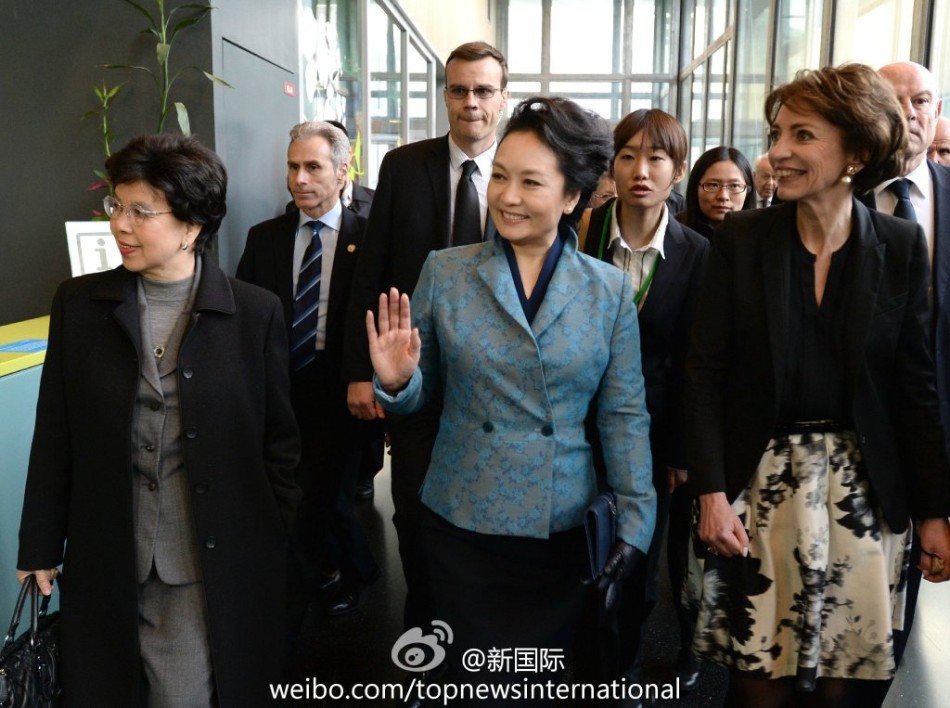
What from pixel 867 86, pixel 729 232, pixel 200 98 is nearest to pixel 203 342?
pixel 729 232

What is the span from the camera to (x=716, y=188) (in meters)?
3.73

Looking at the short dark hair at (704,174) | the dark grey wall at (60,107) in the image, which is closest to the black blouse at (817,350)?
the short dark hair at (704,174)

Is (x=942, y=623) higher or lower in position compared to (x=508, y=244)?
lower

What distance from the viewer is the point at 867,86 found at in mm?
1844

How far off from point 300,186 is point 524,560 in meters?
1.86

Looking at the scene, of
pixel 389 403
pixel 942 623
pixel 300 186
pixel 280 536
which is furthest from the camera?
pixel 942 623

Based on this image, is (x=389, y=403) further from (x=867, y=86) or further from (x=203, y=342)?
(x=867, y=86)

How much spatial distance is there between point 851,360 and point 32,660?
183 cm

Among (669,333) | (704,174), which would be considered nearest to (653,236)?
(669,333)

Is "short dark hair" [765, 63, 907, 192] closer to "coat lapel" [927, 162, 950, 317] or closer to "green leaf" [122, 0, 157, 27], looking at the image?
"coat lapel" [927, 162, 950, 317]

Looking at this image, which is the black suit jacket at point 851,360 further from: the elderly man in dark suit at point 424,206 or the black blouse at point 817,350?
the elderly man in dark suit at point 424,206

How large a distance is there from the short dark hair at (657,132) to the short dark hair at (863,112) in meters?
0.70

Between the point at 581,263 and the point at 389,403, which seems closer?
the point at 389,403

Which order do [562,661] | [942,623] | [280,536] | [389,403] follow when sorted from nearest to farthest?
[389,403] → [562,661] → [280,536] → [942,623]
